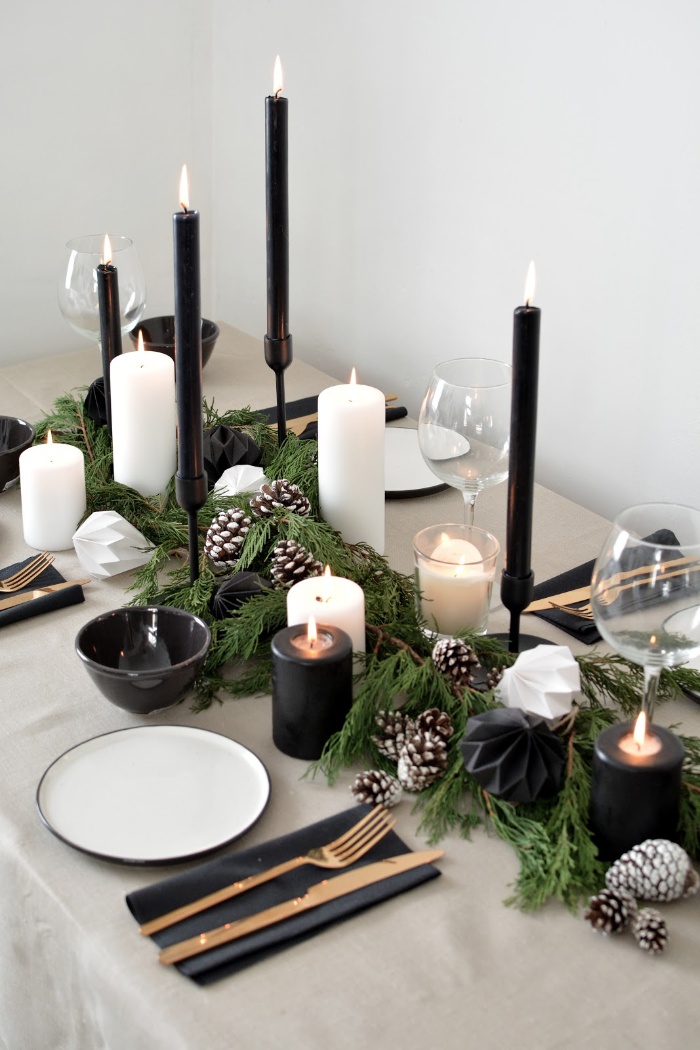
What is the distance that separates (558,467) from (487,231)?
1.16 ft

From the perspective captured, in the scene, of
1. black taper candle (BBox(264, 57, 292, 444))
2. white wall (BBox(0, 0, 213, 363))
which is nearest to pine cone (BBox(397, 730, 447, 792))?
black taper candle (BBox(264, 57, 292, 444))

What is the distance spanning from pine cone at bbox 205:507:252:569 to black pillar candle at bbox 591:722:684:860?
448 mm

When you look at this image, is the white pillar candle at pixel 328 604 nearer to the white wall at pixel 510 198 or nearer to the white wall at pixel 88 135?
the white wall at pixel 510 198

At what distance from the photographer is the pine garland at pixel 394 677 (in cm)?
73

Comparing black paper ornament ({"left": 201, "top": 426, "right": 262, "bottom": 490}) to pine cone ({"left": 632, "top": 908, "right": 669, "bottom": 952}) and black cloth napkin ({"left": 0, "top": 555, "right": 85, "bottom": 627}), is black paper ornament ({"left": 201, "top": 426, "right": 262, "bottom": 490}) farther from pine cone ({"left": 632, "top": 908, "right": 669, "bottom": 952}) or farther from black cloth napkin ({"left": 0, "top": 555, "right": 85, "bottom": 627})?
pine cone ({"left": 632, "top": 908, "right": 669, "bottom": 952})

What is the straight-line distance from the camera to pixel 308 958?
665 mm

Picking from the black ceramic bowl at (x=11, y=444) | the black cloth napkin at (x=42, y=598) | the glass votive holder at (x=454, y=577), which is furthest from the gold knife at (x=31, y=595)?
the glass votive holder at (x=454, y=577)

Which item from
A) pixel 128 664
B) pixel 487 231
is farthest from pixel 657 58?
pixel 128 664

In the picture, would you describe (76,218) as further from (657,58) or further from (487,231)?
(657,58)

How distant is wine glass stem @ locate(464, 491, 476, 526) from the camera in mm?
1067

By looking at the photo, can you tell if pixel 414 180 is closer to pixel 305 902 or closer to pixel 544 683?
pixel 544 683

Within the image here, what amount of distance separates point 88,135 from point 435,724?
158 centimetres

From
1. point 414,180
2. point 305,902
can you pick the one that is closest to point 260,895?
point 305,902

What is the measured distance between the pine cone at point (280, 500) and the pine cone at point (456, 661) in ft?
0.80
